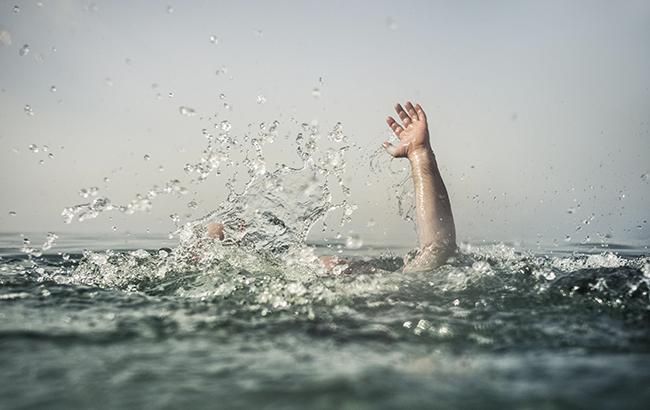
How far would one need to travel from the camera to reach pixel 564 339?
2.62 m

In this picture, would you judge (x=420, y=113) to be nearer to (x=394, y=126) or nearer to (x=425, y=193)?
(x=394, y=126)

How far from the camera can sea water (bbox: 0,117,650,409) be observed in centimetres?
189

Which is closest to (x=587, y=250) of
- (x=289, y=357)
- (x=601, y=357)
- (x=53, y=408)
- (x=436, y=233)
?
(x=436, y=233)

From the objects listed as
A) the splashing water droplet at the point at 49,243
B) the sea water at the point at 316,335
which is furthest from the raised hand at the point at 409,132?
the splashing water droplet at the point at 49,243

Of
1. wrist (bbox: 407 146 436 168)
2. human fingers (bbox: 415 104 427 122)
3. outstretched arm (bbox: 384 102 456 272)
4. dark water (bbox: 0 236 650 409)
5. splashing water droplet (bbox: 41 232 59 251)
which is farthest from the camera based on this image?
splashing water droplet (bbox: 41 232 59 251)

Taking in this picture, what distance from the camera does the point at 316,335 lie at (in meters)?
2.70

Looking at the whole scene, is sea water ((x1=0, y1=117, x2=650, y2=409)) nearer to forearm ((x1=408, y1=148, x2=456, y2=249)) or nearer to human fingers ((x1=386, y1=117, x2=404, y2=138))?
forearm ((x1=408, y1=148, x2=456, y2=249))

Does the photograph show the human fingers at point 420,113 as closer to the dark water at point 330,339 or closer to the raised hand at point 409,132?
the raised hand at point 409,132

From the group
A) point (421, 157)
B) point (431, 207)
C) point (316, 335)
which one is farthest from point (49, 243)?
point (316, 335)

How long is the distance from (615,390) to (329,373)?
3.49 ft

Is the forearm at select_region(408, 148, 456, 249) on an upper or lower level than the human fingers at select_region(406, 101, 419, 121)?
lower

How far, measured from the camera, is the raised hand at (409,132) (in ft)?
17.8

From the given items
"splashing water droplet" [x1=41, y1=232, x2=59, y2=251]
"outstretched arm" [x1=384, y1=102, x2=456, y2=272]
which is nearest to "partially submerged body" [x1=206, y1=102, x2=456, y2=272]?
"outstretched arm" [x1=384, y1=102, x2=456, y2=272]

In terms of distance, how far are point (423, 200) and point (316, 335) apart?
2.64 m
